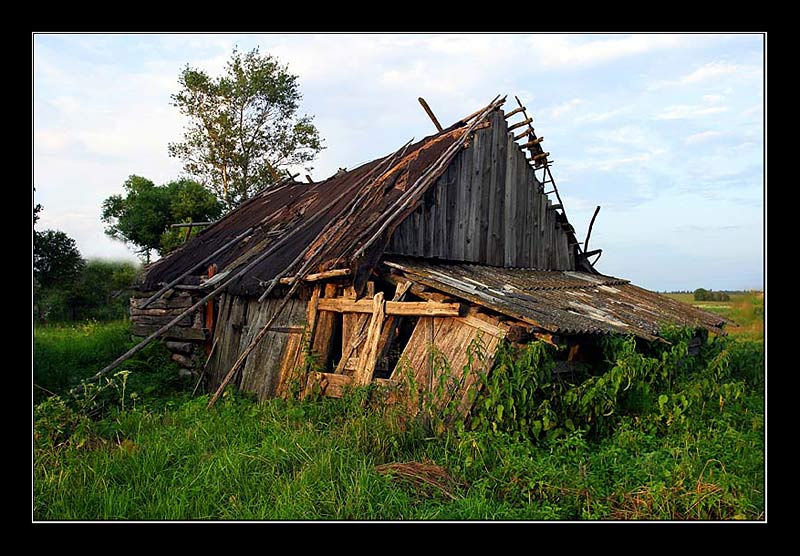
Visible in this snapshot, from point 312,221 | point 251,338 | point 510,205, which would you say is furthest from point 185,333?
point 510,205

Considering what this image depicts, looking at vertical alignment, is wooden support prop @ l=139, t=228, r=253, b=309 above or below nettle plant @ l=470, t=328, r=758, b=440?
above

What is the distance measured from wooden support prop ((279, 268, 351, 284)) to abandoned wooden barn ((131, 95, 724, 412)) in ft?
0.14

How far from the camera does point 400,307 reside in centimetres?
916

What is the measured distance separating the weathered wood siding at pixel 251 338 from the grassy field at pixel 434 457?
1.31m

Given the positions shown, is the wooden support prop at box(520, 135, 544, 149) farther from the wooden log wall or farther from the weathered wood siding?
the wooden log wall

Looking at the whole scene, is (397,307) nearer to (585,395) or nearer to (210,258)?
(585,395)

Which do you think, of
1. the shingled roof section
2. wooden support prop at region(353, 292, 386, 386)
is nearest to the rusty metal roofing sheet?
wooden support prop at region(353, 292, 386, 386)

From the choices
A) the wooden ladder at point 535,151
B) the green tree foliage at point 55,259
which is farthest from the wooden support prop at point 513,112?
the green tree foliage at point 55,259

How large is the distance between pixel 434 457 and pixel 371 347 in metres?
2.45

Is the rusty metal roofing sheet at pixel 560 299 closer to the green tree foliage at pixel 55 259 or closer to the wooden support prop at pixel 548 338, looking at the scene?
the wooden support prop at pixel 548 338

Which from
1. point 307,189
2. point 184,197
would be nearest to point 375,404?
point 307,189

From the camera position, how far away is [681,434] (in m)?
7.89

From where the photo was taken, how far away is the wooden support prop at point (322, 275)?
9.39m

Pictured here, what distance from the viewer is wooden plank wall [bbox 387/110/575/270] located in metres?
11.2
